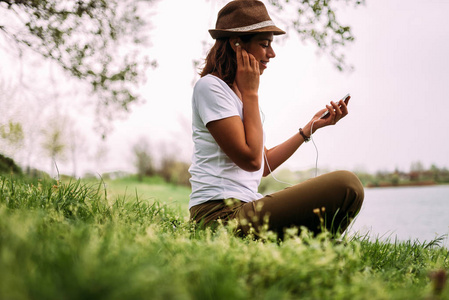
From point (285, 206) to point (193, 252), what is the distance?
852 mm

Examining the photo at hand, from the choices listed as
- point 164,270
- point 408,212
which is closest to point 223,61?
point 164,270

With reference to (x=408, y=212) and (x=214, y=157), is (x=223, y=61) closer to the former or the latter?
(x=214, y=157)

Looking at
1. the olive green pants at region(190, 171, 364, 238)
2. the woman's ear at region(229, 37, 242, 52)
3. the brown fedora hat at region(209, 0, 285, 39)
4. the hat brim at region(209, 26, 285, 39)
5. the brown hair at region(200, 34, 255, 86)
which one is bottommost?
the olive green pants at region(190, 171, 364, 238)

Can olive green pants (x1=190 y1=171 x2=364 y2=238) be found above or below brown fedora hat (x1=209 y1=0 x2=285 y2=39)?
below

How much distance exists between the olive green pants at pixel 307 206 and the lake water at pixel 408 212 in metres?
0.90

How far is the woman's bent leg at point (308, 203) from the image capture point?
2600 mm

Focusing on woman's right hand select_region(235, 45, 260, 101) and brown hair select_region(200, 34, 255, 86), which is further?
brown hair select_region(200, 34, 255, 86)

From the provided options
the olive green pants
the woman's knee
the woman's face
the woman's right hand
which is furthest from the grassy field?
the woman's face

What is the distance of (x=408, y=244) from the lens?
3562 millimetres

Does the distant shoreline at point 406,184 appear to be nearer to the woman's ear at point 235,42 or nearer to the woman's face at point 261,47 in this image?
the woman's face at point 261,47

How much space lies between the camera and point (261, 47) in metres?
2.97

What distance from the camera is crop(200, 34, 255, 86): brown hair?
116 inches

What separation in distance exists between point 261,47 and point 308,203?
117cm

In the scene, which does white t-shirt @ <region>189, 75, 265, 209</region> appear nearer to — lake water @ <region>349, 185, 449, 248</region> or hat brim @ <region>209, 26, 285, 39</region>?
hat brim @ <region>209, 26, 285, 39</region>
